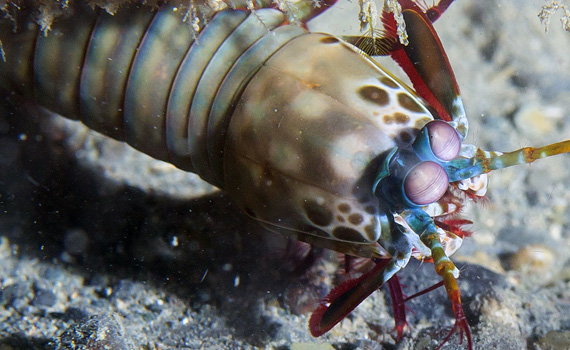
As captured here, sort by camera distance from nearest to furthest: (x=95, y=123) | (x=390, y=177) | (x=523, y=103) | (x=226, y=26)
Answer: (x=390, y=177)
(x=226, y=26)
(x=95, y=123)
(x=523, y=103)

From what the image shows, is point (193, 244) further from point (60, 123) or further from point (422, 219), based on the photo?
point (422, 219)

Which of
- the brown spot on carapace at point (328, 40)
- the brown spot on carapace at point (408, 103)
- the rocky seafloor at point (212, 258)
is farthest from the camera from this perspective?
the rocky seafloor at point (212, 258)

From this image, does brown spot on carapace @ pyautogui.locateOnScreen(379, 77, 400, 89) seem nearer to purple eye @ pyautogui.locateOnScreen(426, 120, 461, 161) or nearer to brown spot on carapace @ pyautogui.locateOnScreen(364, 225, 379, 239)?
purple eye @ pyautogui.locateOnScreen(426, 120, 461, 161)

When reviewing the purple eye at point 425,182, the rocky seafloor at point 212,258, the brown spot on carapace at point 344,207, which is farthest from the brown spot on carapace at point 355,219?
the rocky seafloor at point 212,258

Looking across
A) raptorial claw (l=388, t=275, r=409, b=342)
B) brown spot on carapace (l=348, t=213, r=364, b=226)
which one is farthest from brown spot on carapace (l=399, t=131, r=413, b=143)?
raptorial claw (l=388, t=275, r=409, b=342)

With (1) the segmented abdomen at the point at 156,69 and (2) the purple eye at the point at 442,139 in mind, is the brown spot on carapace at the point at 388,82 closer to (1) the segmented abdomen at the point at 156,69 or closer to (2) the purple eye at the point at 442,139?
(2) the purple eye at the point at 442,139

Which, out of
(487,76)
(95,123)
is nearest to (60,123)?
(95,123)
